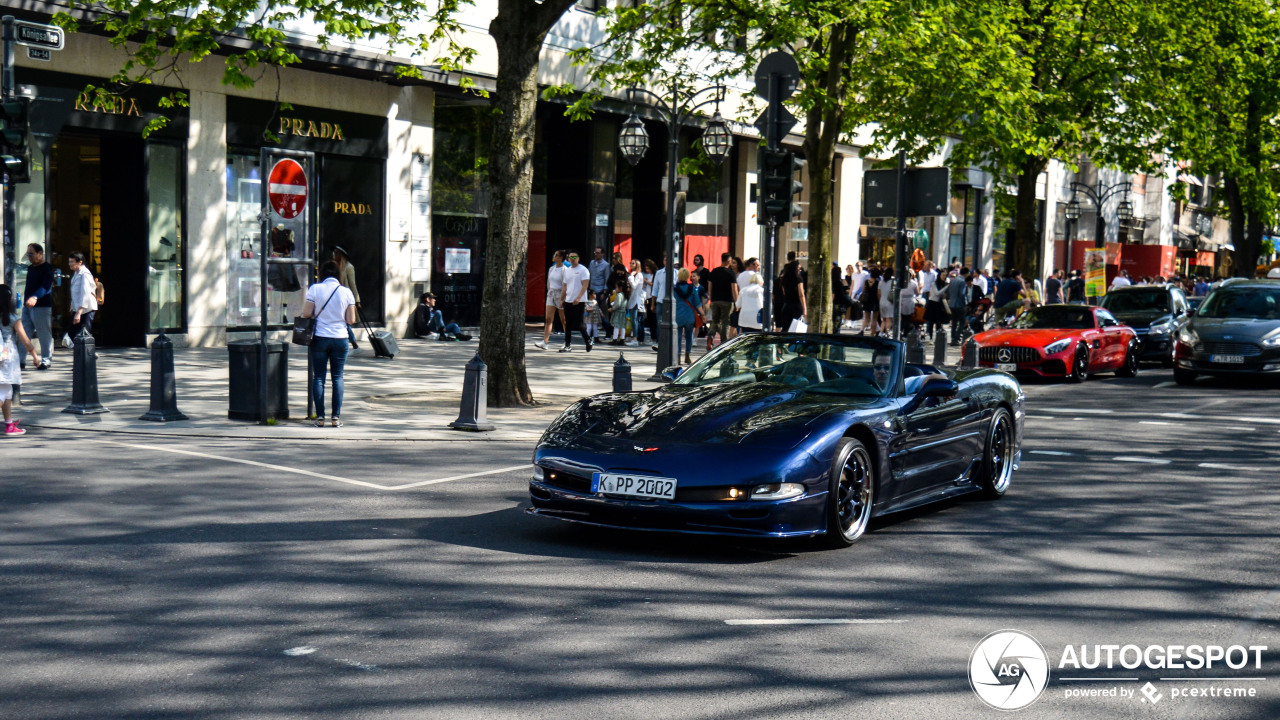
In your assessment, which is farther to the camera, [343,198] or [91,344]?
[343,198]

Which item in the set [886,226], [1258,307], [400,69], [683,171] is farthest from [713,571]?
[886,226]

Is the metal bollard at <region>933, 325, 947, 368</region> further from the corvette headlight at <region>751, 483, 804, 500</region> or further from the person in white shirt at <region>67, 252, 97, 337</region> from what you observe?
the corvette headlight at <region>751, 483, 804, 500</region>

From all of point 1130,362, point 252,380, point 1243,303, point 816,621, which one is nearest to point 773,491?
point 816,621

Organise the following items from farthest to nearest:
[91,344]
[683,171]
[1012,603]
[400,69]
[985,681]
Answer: [683,171]
[400,69]
[91,344]
[1012,603]
[985,681]

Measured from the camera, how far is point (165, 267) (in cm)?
2258

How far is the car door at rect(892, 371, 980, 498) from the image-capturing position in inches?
345

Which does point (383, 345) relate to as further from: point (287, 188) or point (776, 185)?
point (776, 185)

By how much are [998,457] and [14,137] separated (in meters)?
10.7

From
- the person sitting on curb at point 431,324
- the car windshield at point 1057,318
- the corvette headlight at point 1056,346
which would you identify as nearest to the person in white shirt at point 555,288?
the person sitting on curb at point 431,324

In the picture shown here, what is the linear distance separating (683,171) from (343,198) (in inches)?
284

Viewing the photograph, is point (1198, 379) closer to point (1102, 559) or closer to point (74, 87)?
point (1102, 559)

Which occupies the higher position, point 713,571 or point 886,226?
point 886,226

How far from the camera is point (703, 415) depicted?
814 cm

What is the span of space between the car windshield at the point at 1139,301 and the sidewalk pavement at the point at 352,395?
33.1ft
